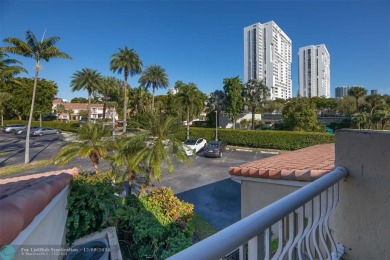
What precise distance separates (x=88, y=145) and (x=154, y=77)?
1392 inches

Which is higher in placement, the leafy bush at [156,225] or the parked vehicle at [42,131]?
the parked vehicle at [42,131]

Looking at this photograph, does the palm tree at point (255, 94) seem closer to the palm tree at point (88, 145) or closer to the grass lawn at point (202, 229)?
the palm tree at point (88, 145)

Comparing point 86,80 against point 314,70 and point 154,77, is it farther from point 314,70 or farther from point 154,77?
point 314,70

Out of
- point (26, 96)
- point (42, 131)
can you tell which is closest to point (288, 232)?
point (42, 131)

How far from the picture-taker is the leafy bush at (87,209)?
5574mm

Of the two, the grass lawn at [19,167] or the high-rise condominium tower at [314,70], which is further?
the high-rise condominium tower at [314,70]

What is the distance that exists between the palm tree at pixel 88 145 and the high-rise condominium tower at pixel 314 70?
102 m

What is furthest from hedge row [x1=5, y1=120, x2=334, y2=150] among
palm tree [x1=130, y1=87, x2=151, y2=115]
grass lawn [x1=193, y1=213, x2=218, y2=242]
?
palm tree [x1=130, y1=87, x2=151, y2=115]

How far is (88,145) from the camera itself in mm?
11859

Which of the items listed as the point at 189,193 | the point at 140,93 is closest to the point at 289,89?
the point at 140,93

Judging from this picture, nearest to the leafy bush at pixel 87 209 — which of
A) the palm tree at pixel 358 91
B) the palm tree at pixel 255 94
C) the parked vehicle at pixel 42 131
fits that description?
the palm tree at pixel 255 94

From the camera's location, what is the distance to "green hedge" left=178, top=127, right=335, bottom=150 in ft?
84.6

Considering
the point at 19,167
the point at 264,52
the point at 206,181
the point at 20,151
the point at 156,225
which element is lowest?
the point at 206,181

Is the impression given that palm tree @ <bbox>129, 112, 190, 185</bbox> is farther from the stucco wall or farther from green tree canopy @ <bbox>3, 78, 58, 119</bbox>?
green tree canopy @ <bbox>3, 78, 58, 119</bbox>
